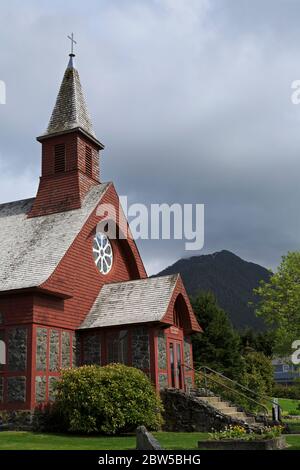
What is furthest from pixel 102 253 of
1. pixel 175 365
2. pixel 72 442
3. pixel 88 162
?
pixel 72 442

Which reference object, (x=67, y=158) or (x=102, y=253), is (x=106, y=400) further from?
(x=67, y=158)

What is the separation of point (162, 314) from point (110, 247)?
22.1ft

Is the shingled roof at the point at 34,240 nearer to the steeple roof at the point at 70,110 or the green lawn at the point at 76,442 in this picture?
the steeple roof at the point at 70,110

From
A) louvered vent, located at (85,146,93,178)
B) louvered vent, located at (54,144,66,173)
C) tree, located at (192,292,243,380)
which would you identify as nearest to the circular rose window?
louvered vent, located at (85,146,93,178)

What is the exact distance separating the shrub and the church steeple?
28.4 feet

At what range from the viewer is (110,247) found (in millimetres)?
26797

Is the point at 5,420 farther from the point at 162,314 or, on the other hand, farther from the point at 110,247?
the point at 110,247

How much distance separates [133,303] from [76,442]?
7.59m

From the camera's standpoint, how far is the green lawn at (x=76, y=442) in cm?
1401

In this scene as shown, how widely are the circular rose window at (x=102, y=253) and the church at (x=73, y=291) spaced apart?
0.18 feet

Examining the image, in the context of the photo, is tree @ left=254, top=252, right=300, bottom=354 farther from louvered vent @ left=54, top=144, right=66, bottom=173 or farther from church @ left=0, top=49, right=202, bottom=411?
louvered vent @ left=54, top=144, right=66, bottom=173

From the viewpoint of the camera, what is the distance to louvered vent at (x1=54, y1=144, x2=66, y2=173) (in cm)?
2677

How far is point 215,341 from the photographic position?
48.0m

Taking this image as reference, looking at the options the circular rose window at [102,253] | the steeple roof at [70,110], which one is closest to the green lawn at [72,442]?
the circular rose window at [102,253]
